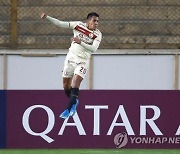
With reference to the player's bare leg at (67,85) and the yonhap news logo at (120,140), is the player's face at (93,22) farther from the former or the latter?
the yonhap news logo at (120,140)

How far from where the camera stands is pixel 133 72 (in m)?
12.6

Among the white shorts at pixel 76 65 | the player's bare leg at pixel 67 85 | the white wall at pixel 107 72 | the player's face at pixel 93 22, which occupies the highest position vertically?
the player's face at pixel 93 22

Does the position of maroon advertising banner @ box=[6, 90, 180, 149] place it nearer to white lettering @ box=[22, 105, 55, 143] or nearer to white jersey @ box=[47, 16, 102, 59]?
white lettering @ box=[22, 105, 55, 143]

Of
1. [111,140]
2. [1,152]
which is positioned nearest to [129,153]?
[111,140]

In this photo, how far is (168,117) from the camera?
1166cm

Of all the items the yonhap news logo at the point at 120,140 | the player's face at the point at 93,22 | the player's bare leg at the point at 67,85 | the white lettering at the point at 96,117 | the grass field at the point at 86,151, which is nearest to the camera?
the player's face at the point at 93,22

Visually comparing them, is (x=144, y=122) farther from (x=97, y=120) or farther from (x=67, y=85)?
(x=67, y=85)

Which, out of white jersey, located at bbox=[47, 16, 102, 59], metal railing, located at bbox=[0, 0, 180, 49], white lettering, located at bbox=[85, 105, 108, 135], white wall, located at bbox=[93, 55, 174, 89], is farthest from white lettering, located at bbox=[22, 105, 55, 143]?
white jersey, located at bbox=[47, 16, 102, 59]

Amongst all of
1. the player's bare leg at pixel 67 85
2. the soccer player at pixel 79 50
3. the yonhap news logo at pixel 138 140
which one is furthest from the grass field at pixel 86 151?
the soccer player at pixel 79 50

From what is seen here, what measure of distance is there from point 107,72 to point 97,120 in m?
1.32

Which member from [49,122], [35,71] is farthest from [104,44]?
[49,122]

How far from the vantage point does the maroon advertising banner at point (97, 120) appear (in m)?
11.5

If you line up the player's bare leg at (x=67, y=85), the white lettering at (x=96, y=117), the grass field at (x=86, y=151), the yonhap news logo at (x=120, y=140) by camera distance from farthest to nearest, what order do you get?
1. the white lettering at (x=96, y=117)
2. the yonhap news logo at (x=120, y=140)
3. the grass field at (x=86, y=151)
4. the player's bare leg at (x=67, y=85)

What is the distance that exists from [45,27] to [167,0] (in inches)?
Answer: 87.5
